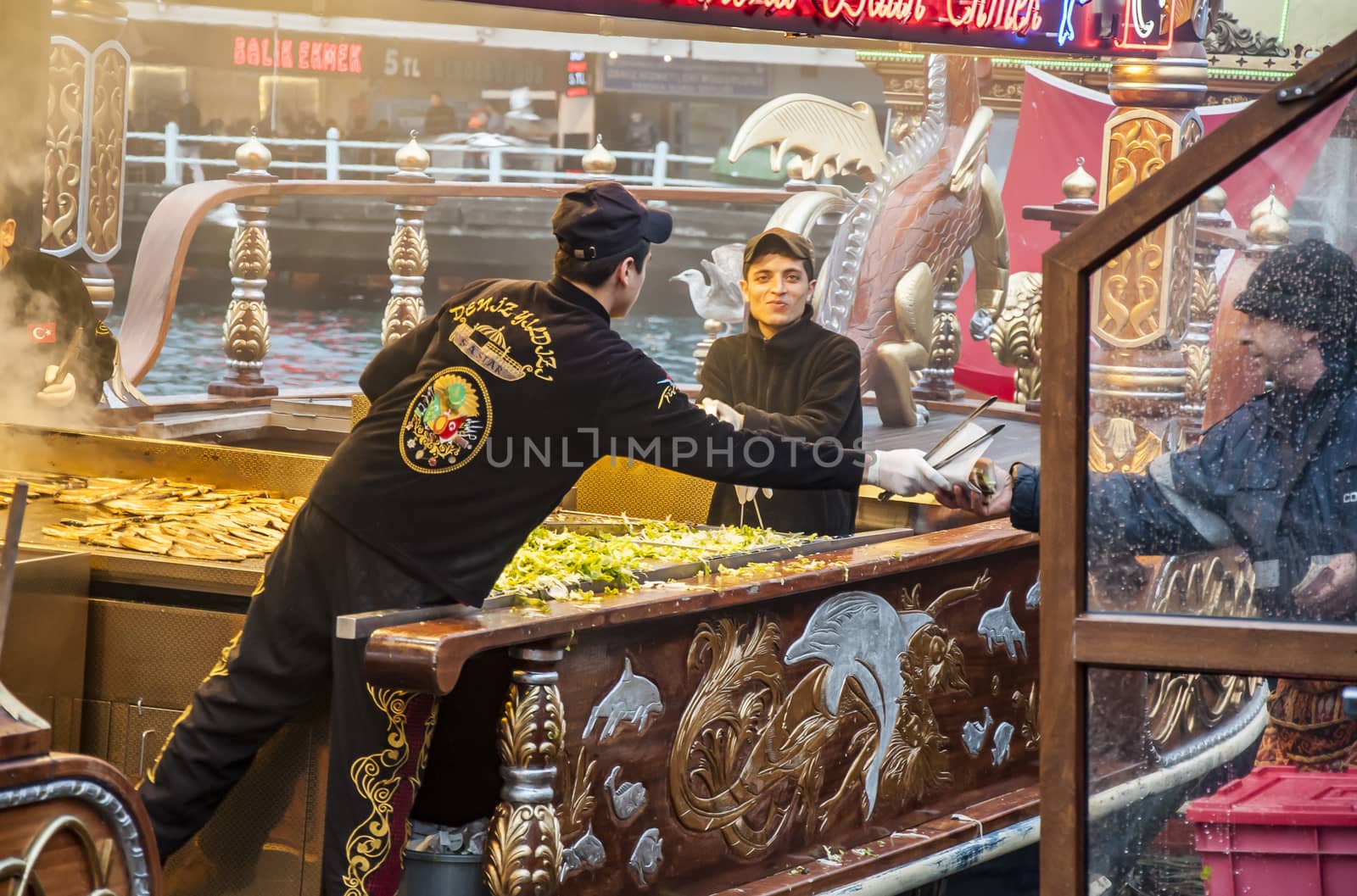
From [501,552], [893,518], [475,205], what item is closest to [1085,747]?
[501,552]

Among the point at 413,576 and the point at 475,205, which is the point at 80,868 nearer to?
the point at 413,576

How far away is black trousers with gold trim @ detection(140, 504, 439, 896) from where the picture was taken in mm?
2746

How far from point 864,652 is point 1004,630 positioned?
1.98ft

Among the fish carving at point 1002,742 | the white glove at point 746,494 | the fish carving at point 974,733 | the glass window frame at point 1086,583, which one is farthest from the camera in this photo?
the white glove at point 746,494

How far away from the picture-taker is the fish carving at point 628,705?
2.89m

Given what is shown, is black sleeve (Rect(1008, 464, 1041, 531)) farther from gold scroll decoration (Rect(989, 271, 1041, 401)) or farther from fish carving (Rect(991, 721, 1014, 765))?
gold scroll decoration (Rect(989, 271, 1041, 401))

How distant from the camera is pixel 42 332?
5.57 metres

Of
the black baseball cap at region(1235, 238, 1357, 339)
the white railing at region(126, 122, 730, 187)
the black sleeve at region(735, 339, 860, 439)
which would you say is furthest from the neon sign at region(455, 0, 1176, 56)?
the white railing at region(126, 122, 730, 187)

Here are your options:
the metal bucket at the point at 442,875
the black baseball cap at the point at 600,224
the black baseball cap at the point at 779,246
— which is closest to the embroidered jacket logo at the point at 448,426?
the black baseball cap at the point at 600,224

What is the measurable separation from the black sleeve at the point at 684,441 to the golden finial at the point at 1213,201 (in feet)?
3.54

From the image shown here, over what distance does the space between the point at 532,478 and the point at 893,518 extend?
1928 mm

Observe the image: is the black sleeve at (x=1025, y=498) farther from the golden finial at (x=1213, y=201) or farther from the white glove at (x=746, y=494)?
the white glove at (x=746, y=494)

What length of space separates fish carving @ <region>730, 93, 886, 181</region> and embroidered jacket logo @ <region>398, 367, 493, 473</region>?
4.87 meters

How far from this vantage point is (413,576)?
2818mm
